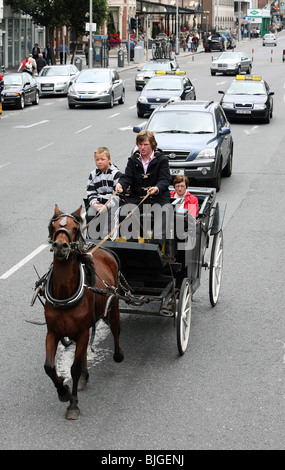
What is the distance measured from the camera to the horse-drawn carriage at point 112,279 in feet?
22.0

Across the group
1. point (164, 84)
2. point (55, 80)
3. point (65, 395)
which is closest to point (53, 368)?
point (65, 395)

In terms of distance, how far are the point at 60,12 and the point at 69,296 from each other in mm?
51380

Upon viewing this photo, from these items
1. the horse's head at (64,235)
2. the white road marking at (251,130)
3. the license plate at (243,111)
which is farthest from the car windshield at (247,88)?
the horse's head at (64,235)

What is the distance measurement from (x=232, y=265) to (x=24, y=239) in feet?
11.5

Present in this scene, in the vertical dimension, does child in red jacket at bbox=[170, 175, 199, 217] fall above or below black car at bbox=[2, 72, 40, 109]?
below

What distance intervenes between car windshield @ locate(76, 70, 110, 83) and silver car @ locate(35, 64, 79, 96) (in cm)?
455

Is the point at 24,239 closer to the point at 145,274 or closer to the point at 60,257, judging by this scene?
the point at 145,274

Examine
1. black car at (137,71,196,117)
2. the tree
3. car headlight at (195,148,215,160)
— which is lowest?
car headlight at (195,148,215,160)

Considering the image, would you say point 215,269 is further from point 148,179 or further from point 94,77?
point 94,77

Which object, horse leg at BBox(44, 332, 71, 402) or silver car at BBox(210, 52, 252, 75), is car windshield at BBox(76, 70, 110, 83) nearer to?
silver car at BBox(210, 52, 252, 75)

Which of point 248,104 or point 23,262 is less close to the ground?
point 248,104

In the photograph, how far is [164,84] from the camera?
34.1 meters

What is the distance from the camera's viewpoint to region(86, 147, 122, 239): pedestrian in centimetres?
896

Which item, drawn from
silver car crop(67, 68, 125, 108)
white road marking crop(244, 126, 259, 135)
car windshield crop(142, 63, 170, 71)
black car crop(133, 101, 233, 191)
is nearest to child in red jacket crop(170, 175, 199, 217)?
black car crop(133, 101, 233, 191)
